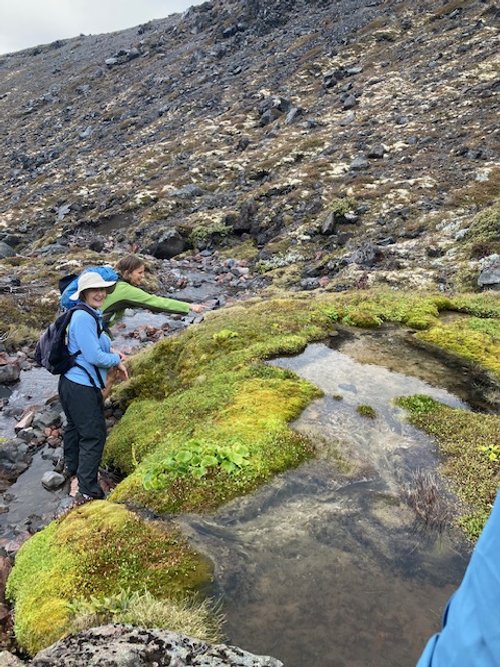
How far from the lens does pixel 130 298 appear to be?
28.7 ft

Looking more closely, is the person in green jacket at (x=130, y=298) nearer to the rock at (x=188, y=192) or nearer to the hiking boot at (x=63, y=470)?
the hiking boot at (x=63, y=470)

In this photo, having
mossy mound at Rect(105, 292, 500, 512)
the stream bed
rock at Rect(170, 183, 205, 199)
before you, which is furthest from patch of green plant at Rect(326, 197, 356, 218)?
the stream bed

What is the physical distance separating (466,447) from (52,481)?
720cm

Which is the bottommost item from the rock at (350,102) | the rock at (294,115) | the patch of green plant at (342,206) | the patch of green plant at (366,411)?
the patch of green plant at (342,206)

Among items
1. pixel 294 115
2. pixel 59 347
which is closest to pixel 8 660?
pixel 59 347

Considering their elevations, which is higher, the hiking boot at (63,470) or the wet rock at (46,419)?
the wet rock at (46,419)

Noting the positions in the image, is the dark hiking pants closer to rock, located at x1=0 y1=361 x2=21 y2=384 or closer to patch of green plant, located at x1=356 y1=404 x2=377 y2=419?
patch of green plant, located at x1=356 y1=404 x2=377 y2=419

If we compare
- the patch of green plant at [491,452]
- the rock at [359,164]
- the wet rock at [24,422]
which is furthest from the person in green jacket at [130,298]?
the rock at [359,164]

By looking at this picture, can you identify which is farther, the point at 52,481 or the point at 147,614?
the point at 52,481

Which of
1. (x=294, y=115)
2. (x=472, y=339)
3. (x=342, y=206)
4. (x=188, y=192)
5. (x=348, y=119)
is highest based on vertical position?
(x=294, y=115)

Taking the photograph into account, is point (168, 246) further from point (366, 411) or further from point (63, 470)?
point (366, 411)

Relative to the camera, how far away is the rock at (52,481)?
9281 millimetres

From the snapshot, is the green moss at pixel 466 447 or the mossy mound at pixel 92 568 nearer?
the mossy mound at pixel 92 568

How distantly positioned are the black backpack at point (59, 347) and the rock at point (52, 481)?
2.57m
